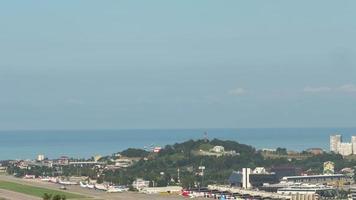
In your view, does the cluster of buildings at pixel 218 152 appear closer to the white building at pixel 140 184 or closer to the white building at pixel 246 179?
the white building at pixel 140 184

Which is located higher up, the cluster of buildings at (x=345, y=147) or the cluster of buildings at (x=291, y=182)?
the cluster of buildings at (x=345, y=147)

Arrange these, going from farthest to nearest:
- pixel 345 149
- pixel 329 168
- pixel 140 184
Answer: pixel 345 149, pixel 329 168, pixel 140 184

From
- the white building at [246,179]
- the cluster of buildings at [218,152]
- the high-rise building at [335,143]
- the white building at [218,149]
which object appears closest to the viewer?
the white building at [246,179]

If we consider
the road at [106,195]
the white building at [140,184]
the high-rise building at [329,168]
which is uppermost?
the high-rise building at [329,168]

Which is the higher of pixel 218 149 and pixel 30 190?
pixel 218 149

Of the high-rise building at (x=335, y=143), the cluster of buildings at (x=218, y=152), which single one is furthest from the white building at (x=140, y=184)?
the high-rise building at (x=335, y=143)

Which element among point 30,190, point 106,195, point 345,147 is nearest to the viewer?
point 106,195

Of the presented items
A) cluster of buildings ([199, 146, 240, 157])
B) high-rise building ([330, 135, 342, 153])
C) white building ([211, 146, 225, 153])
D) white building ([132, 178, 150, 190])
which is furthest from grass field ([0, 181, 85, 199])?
high-rise building ([330, 135, 342, 153])

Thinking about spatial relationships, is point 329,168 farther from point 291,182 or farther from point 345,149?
point 345,149

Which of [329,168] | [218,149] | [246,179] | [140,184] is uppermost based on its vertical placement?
[218,149]

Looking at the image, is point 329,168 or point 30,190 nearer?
point 30,190

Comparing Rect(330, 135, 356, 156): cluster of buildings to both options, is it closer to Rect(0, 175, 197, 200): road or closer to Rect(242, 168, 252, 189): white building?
Rect(242, 168, 252, 189): white building

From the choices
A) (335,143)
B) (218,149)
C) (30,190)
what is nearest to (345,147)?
(335,143)

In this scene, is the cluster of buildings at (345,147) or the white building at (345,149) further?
the white building at (345,149)
